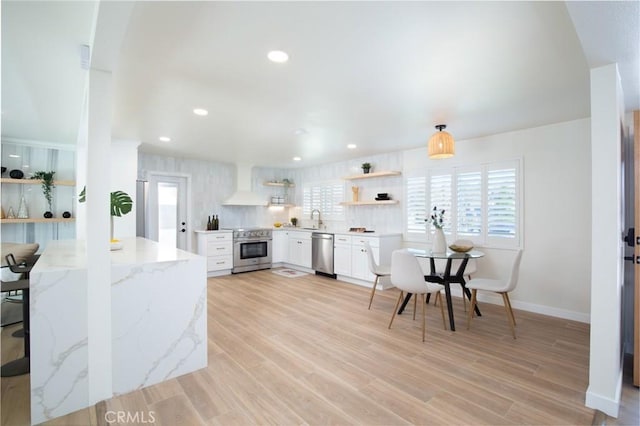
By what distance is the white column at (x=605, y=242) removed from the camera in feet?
6.44

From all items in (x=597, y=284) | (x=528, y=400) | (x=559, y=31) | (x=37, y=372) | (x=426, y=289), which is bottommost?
(x=528, y=400)

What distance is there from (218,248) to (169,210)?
1267 millimetres

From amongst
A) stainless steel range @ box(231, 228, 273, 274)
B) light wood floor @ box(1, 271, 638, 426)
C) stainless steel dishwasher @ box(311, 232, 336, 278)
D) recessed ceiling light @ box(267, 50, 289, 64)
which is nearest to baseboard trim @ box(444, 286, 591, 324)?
light wood floor @ box(1, 271, 638, 426)

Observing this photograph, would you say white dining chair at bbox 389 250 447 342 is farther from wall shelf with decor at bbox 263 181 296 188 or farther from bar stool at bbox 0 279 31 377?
wall shelf with decor at bbox 263 181 296 188

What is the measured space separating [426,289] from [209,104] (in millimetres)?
2975

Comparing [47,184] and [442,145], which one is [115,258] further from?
[47,184]

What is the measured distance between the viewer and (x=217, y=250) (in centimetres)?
612

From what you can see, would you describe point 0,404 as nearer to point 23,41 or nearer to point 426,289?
point 23,41

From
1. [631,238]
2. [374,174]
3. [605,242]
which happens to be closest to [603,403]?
[605,242]

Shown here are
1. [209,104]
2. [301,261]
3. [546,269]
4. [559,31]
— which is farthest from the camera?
[301,261]

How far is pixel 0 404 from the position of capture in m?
1.99

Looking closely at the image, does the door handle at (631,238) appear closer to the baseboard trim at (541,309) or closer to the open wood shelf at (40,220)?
A: the baseboard trim at (541,309)

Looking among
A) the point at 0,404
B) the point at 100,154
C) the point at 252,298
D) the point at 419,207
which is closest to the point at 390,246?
the point at 419,207

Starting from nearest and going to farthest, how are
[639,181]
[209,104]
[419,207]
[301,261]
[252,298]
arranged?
[639,181] < [209,104] < [252,298] < [419,207] < [301,261]
